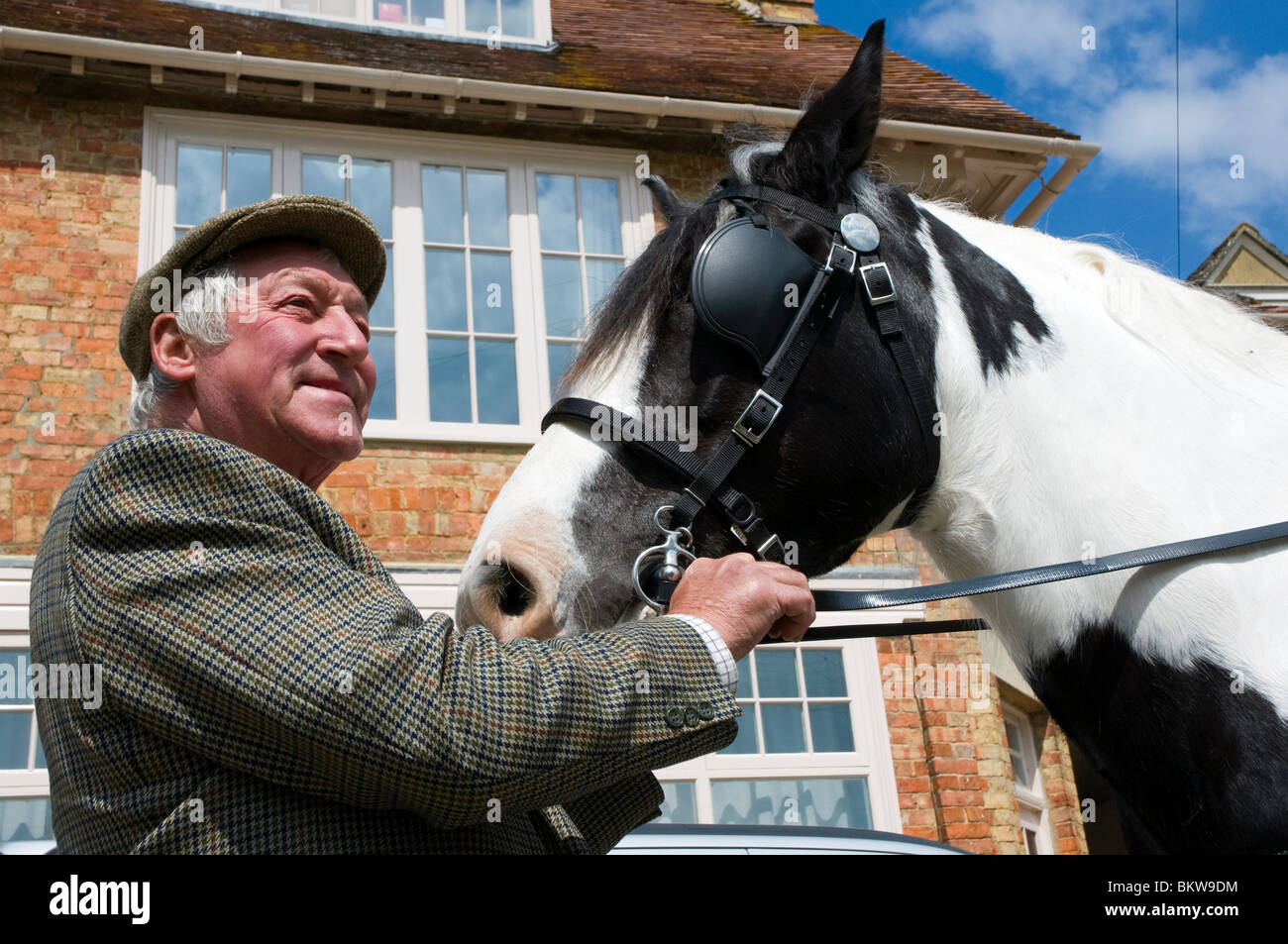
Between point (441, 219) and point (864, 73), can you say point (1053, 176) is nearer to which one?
point (441, 219)

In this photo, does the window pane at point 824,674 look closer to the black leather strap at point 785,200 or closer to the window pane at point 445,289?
the window pane at point 445,289

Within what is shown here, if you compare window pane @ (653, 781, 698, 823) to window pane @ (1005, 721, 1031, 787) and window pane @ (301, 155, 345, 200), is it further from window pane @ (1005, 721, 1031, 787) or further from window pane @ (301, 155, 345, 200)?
window pane @ (301, 155, 345, 200)

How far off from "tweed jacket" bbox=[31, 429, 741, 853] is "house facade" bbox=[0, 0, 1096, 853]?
606cm

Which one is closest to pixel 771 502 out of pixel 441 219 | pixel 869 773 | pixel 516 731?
pixel 516 731

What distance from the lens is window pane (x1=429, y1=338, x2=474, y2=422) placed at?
27.3 ft

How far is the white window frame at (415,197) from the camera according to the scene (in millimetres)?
8180

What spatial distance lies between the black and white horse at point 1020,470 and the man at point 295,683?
1.22ft

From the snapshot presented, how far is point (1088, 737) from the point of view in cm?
199

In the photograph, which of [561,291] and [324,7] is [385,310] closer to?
[561,291]

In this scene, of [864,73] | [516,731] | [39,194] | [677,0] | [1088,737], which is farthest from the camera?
[677,0]

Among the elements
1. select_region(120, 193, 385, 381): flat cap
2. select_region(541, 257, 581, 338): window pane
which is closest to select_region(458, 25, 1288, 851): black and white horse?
select_region(120, 193, 385, 381): flat cap

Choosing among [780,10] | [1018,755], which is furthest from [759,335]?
[780,10]

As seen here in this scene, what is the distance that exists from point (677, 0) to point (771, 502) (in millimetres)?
10848

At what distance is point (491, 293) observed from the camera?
28.5 ft
